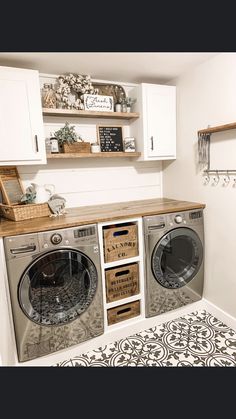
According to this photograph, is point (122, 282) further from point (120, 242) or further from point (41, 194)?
point (41, 194)

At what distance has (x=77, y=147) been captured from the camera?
2.16 m

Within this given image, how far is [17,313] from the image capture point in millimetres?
1596

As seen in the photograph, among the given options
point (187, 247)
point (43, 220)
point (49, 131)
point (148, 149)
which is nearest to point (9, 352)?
point (43, 220)

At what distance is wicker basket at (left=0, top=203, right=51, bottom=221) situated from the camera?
1.83 metres

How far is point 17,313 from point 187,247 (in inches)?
60.0

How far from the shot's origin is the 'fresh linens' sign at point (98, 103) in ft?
7.22

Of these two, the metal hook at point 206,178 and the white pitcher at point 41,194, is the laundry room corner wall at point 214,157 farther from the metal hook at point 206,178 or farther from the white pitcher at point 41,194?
the white pitcher at point 41,194

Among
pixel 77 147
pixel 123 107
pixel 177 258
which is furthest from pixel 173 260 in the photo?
pixel 123 107

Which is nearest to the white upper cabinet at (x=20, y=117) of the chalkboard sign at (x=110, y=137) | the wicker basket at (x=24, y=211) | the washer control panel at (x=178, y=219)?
the wicker basket at (x=24, y=211)

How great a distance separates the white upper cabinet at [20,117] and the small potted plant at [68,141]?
8.5 inches

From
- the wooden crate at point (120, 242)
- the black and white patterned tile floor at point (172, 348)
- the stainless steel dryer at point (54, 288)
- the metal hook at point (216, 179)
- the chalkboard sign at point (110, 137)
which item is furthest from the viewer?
the chalkboard sign at point (110, 137)

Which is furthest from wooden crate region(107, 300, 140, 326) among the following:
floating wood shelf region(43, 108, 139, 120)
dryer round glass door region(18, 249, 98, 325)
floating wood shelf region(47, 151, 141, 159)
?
floating wood shelf region(43, 108, 139, 120)

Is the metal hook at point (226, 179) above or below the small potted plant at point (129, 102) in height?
below

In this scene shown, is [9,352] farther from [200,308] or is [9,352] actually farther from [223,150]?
[223,150]
